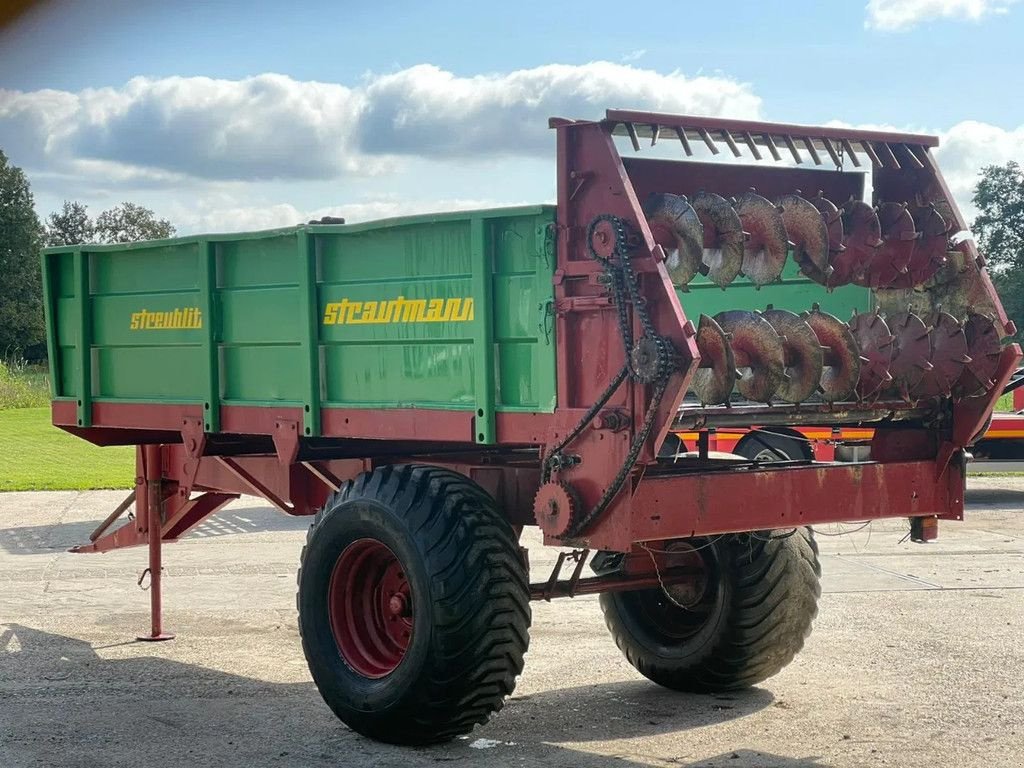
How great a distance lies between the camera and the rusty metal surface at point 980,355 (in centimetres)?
638

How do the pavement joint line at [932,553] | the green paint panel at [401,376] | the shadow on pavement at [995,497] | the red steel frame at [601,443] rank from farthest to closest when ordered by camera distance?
the shadow on pavement at [995,497], the pavement joint line at [932,553], the green paint panel at [401,376], the red steel frame at [601,443]

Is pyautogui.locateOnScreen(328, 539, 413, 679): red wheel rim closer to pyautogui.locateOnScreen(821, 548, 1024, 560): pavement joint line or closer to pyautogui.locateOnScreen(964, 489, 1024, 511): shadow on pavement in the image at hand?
pyautogui.locateOnScreen(821, 548, 1024, 560): pavement joint line

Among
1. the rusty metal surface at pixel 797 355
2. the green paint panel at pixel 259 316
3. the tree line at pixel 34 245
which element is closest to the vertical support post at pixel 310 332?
the green paint panel at pixel 259 316

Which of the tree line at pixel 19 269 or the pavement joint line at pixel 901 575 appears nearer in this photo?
the pavement joint line at pixel 901 575

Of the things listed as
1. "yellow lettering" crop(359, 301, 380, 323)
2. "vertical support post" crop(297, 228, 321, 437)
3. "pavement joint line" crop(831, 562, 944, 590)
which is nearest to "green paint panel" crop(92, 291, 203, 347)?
"vertical support post" crop(297, 228, 321, 437)

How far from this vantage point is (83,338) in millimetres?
8203

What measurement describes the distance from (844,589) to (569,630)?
89.8 inches

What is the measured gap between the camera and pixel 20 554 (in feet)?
38.5

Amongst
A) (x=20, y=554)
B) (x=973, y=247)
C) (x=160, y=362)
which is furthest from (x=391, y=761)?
(x=20, y=554)

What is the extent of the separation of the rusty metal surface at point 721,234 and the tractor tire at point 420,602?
1323mm

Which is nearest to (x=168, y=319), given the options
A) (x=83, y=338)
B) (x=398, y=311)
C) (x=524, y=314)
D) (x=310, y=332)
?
(x=83, y=338)

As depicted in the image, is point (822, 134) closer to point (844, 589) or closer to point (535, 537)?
point (844, 589)

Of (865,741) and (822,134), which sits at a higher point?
(822,134)

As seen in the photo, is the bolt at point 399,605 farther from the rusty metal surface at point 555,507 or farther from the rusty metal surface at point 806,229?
the rusty metal surface at point 806,229
